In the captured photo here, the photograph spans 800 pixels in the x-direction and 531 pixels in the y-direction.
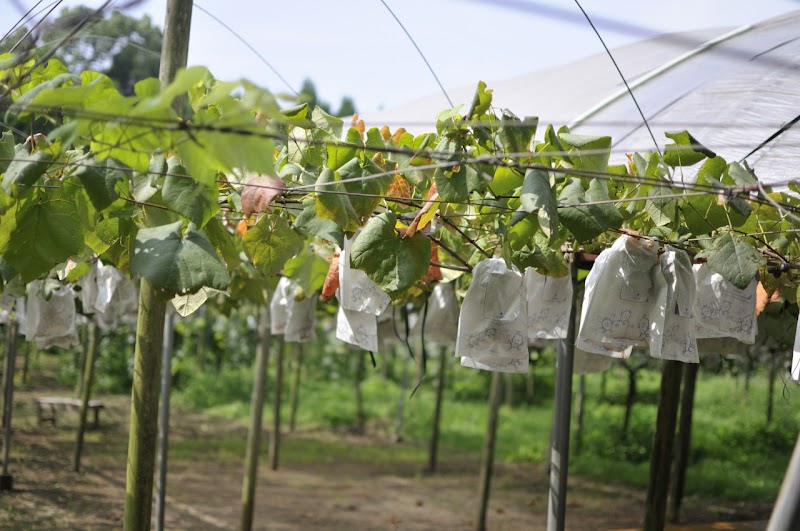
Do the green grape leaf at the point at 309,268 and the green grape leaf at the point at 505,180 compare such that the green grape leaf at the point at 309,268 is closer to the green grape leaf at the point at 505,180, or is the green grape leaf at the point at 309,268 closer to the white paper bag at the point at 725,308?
the green grape leaf at the point at 505,180

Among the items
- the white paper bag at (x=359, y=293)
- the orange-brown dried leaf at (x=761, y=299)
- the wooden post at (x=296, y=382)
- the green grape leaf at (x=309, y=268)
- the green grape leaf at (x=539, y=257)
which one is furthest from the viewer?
the wooden post at (x=296, y=382)

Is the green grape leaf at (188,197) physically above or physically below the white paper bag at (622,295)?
above

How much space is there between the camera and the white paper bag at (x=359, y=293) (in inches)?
113

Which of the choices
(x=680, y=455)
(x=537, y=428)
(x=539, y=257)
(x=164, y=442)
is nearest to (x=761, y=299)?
(x=539, y=257)

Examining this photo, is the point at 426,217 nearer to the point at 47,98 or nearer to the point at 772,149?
the point at 47,98

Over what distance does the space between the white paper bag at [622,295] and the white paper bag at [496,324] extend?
0.74ft

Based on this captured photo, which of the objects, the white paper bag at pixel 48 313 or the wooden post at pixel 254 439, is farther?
the wooden post at pixel 254 439

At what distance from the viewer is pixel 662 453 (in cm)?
404

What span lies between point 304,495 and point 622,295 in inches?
237

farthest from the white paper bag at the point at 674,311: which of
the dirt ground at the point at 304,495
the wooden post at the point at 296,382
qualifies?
the wooden post at the point at 296,382

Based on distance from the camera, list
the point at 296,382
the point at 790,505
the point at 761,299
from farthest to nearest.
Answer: the point at 296,382 → the point at 761,299 → the point at 790,505

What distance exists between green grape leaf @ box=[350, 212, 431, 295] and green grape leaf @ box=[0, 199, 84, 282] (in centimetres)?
79

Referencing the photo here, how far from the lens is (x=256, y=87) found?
53.2 inches

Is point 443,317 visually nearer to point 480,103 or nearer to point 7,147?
point 480,103
